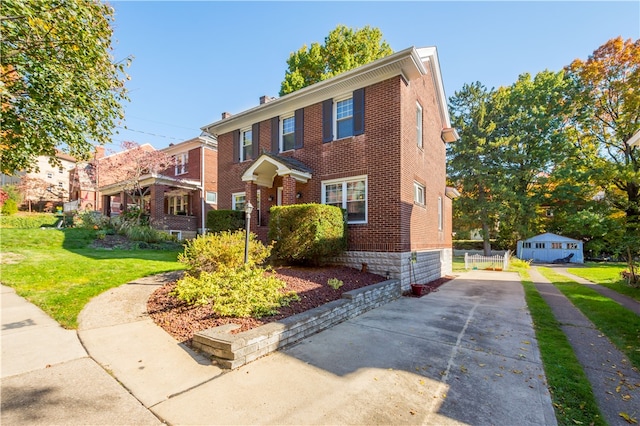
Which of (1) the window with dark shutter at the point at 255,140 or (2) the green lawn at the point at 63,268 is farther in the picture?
(1) the window with dark shutter at the point at 255,140

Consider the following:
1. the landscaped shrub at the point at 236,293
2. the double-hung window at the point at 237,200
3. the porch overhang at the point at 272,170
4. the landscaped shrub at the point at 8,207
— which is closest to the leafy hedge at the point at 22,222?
the landscaped shrub at the point at 8,207

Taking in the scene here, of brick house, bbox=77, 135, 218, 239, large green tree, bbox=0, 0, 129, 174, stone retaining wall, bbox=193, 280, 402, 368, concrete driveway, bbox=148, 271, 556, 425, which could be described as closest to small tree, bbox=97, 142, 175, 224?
brick house, bbox=77, 135, 218, 239

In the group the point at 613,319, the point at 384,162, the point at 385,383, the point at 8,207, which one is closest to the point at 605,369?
the point at 385,383

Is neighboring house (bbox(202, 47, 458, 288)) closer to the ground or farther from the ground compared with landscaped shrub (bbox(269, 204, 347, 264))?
farther from the ground

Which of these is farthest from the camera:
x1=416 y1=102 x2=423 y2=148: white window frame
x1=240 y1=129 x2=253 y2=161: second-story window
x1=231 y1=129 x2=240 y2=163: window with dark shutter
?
x1=231 y1=129 x2=240 y2=163: window with dark shutter

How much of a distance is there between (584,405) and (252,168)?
10.5 metres

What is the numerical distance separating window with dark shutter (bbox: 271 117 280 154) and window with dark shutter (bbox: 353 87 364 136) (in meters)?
3.77

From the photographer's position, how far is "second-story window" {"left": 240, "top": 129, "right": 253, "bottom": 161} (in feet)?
44.6

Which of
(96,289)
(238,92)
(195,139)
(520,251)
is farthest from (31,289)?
(520,251)

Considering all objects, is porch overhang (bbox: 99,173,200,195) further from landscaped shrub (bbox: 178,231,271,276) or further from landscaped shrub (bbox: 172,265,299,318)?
landscaped shrub (bbox: 172,265,299,318)

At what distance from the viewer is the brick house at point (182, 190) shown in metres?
17.6

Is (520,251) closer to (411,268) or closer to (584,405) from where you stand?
(411,268)

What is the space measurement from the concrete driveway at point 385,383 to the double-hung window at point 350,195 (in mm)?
4745

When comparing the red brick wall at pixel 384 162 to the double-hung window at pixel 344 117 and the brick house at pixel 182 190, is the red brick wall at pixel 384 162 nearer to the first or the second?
the double-hung window at pixel 344 117
